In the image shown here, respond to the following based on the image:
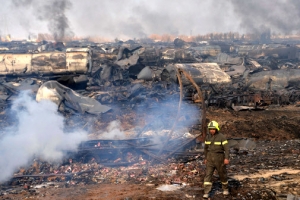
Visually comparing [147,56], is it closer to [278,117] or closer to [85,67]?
[85,67]

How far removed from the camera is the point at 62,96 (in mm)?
11602

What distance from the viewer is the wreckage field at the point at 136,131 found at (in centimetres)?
640

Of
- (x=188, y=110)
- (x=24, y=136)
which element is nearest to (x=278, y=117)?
(x=188, y=110)

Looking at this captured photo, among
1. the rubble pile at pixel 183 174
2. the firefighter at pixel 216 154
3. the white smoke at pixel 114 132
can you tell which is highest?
the firefighter at pixel 216 154

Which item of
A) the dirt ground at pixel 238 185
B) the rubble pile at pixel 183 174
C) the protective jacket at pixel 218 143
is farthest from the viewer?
the rubble pile at pixel 183 174

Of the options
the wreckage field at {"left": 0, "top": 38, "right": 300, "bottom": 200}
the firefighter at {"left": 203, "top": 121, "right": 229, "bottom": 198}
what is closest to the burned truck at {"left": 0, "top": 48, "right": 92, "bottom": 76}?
the wreckage field at {"left": 0, "top": 38, "right": 300, "bottom": 200}

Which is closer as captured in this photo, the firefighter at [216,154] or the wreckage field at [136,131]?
the firefighter at [216,154]

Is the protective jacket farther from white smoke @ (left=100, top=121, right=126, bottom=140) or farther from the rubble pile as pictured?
white smoke @ (left=100, top=121, right=126, bottom=140)

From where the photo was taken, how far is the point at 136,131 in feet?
33.8

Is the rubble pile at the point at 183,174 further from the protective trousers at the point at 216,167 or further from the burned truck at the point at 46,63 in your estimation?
the burned truck at the point at 46,63

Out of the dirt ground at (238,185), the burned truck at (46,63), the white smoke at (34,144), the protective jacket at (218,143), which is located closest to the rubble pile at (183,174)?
the dirt ground at (238,185)

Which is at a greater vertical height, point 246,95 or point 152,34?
point 152,34

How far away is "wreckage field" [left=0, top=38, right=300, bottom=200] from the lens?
6.40 metres

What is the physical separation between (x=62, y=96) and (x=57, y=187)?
558 cm
